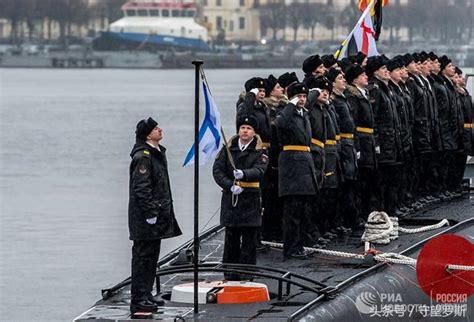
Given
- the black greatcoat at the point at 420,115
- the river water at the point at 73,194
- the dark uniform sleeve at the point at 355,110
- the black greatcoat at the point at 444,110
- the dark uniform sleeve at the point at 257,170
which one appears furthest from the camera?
the river water at the point at 73,194

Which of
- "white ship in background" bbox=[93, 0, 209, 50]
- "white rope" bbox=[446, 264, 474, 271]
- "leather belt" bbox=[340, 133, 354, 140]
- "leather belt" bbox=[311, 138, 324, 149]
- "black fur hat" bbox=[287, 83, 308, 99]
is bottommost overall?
"white ship in background" bbox=[93, 0, 209, 50]

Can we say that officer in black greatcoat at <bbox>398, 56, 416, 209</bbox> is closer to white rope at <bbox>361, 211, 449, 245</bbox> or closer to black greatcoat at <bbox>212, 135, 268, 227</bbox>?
white rope at <bbox>361, 211, 449, 245</bbox>

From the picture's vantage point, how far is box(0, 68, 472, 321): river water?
2908 centimetres

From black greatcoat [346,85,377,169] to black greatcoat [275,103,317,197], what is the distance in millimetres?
2161

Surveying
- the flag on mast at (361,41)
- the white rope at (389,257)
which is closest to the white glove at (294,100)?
the white rope at (389,257)

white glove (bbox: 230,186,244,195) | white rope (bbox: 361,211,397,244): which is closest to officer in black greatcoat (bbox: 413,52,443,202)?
white rope (bbox: 361,211,397,244)

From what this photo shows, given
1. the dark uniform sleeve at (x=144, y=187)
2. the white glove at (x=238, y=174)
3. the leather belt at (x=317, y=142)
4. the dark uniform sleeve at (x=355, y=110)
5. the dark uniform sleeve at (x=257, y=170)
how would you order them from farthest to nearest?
the dark uniform sleeve at (x=355, y=110), the leather belt at (x=317, y=142), the dark uniform sleeve at (x=257, y=170), the white glove at (x=238, y=174), the dark uniform sleeve at (x=144, y=187)

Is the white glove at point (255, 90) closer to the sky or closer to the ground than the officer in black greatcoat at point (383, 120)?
closer to the sky

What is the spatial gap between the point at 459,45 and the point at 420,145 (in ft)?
483

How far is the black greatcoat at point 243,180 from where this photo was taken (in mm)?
16422

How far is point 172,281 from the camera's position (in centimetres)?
1625

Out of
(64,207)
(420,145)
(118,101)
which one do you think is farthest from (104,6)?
(420,145)

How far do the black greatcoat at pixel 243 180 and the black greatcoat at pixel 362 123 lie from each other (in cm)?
335

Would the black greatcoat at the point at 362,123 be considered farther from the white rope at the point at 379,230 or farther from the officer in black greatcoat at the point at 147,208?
the officer in black greatcoat at the point at 147,208
